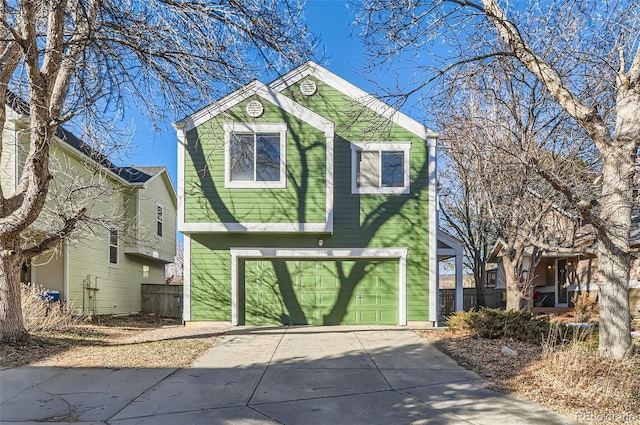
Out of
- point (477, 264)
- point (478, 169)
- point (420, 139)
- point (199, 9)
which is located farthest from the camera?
point (477, 264)

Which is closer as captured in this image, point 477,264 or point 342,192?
point 342,192

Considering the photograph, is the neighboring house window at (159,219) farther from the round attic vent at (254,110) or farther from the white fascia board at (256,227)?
the round attic vent at (254,110)

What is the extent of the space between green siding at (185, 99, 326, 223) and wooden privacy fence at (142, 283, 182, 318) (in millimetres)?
7366

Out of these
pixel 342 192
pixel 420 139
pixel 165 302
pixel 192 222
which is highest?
pixel 420 139

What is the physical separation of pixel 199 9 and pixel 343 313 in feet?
28.8

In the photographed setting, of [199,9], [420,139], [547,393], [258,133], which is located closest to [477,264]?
[420,139]

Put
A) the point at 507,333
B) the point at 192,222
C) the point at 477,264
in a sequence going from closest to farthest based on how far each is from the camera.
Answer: the point at 507,333, the point at 192,222, the point at 477,264

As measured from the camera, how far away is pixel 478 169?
10938 millimetres

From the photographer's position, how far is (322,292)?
1258 cm

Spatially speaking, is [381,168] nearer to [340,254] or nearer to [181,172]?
[340,254]

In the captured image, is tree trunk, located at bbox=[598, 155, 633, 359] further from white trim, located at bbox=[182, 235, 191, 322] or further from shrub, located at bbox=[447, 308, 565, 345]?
white trim, located at bbox=[182, 235, 191, 322]

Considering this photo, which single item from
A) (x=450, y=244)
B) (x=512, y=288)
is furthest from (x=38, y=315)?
(x=512, y=288)

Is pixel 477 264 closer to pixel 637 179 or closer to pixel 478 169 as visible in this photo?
pixel 478 169

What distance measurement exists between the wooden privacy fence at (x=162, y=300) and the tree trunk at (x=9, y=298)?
9.62 m
